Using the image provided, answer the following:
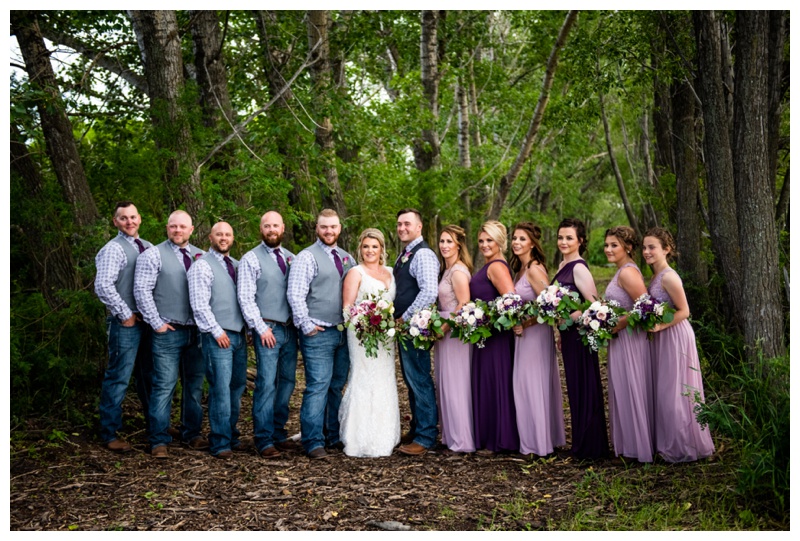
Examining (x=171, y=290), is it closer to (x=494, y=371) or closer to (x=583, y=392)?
(x=494, y=371)

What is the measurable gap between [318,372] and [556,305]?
2.21m

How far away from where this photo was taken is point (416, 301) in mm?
7062

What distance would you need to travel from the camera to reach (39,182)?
8.77 metres

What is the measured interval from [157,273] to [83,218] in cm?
231

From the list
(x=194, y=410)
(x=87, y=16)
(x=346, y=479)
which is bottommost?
(x=346, y=479)

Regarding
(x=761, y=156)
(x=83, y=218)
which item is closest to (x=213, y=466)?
(x=83, y=218)

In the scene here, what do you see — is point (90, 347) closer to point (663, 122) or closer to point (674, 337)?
point (674, 337)

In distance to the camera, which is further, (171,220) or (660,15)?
(660,15)

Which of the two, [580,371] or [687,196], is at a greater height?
[687,196]

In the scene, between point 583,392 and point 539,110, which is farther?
point 539,110

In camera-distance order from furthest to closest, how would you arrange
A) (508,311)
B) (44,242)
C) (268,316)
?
(44,242), (268,316), (508,311)

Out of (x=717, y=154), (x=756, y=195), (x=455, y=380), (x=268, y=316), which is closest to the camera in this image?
(x=756, y=195)

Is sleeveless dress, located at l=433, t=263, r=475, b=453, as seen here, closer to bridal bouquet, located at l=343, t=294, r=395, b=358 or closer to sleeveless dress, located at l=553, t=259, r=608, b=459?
bridal bouquet, located at l=343, t=294, r=395, b=358

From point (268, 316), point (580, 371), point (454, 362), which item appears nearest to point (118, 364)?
point (268, 316)
